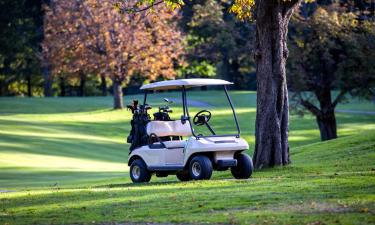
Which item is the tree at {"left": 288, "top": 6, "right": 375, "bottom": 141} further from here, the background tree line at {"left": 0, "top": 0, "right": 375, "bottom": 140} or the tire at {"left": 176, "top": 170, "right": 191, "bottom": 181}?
the tire at {"left": 176, "top": 170, "right": 191, "bottom": 181}

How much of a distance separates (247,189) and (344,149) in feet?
35.8

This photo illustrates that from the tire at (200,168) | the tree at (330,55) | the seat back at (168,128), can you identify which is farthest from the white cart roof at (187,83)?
the tree at (330,55)

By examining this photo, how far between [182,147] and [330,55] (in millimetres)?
21023

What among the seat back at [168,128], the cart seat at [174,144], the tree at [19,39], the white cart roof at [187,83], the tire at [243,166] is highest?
the tree at [19,39]

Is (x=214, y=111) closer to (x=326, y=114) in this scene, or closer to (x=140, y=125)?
(x=326, y=114)

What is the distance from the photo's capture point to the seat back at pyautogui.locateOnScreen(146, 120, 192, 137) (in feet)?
61.9

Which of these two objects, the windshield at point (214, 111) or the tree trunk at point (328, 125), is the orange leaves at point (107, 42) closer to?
the windshield at point (214, 111)

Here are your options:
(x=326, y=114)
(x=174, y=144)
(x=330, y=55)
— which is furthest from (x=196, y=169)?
(x=326, y=114)

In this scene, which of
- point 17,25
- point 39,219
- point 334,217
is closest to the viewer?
point 334,217

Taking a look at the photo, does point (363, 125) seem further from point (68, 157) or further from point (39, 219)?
point (39, 219)

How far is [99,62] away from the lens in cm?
5166

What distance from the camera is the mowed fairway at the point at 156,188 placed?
41.2 feet

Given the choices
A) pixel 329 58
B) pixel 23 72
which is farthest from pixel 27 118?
pixel 23 72

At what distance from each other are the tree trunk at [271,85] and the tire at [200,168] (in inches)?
128
